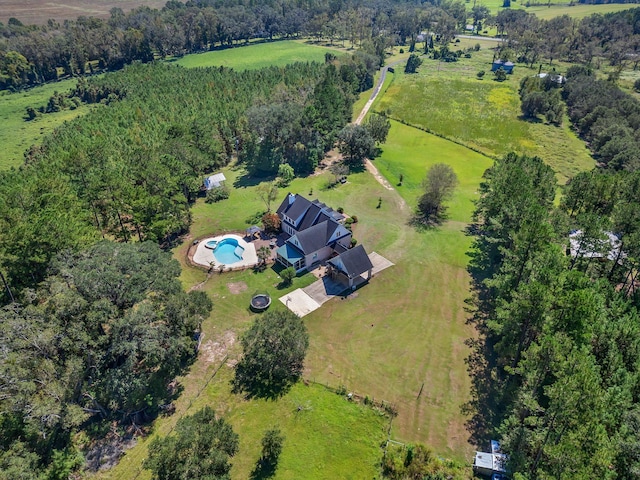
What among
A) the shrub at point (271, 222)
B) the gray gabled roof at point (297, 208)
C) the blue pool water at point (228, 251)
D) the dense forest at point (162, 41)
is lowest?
the blue pool water at point (228, 251)

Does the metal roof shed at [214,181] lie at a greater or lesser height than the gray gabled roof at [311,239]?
lesser

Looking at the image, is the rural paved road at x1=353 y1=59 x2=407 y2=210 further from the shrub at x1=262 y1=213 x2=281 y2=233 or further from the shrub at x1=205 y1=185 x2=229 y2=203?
the shrub at x1=205 y1=185 x2=229 y2=203

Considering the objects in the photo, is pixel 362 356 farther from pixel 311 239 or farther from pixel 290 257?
pixel 311 239

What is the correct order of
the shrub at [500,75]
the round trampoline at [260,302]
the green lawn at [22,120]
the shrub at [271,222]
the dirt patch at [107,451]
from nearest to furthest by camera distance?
the dirt patch at [107,451] < the round trampoline at [260,302] < the shrub at [271,222] < the green lawn at [22,120] < the shrub at [500,75]

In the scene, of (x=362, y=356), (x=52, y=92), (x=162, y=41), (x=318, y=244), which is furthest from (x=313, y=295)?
(x=162, y=41)

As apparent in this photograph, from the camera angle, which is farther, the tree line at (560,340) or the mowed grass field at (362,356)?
the mowed grass field at (362,356)

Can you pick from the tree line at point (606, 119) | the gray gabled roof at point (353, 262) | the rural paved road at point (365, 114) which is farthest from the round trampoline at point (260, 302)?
the tree line at point (606, 119)

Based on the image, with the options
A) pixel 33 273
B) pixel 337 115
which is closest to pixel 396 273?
pixel 33 273

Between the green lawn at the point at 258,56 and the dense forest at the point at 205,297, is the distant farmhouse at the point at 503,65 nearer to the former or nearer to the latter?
the dense forest at the point at 205,297
